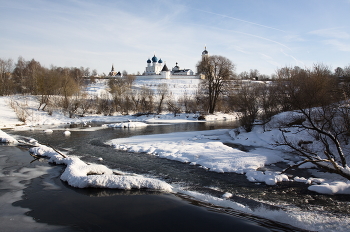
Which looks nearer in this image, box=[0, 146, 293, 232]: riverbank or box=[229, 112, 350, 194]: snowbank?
box=[0, 146, 293, 232]: riverbank

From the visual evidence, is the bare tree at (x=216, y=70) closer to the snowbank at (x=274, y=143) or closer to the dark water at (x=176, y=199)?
the snowbank at (x=274, y=143)

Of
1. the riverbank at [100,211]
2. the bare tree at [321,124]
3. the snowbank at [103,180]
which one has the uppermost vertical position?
the bare tree at [321,124]

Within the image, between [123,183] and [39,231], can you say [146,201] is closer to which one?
[123,183]

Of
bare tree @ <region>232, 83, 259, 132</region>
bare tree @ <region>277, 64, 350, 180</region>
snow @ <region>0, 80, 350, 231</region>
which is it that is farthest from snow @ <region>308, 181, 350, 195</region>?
bare tree @ <region>232, 83, 259, 132</region>

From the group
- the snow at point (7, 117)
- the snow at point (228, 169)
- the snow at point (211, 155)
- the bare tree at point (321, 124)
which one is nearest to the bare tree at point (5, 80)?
the snow at point (7, 117)

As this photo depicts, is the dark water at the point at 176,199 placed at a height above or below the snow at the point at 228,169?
below

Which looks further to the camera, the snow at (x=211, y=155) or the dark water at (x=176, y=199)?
the snow at (x=211, y=155)

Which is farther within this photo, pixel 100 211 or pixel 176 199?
pixel 176 199

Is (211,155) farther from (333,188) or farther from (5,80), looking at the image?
(5,80)

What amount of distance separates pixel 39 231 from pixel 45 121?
1129 inches

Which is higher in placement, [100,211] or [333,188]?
[333,188]

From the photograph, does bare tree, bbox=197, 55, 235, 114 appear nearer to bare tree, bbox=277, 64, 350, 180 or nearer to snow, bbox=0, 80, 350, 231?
bare tree, bbox=277, 64, 350, 180

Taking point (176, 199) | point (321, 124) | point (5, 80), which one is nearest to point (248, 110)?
point (321, 124)

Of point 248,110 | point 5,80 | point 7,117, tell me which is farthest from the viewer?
point 5,80
